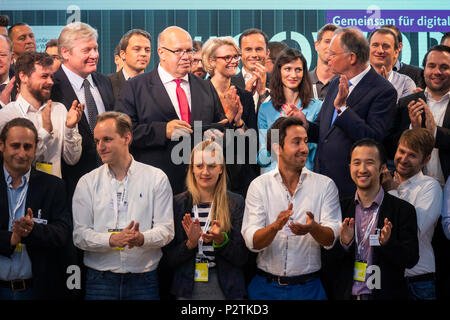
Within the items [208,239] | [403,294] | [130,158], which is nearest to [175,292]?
[208,239]

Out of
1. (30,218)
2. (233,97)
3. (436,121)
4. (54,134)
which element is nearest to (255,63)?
(233,97)

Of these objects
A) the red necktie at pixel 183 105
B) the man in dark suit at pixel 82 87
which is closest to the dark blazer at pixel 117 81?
the man in dark suit at pixel 82 87

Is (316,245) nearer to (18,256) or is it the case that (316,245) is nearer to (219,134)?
(219,134)

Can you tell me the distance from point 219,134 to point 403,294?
1.54 metres

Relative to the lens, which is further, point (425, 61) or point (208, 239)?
point (425, 61)

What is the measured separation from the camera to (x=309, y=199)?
4.29 metres

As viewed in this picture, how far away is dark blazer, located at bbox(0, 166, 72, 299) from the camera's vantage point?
164 inches

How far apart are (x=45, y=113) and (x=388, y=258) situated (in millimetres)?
2358

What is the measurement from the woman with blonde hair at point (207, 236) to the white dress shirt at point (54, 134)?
788 millimetres

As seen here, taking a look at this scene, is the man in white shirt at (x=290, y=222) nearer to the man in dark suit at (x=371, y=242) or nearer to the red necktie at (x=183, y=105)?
the man in dark suit at (x=371, y=242)

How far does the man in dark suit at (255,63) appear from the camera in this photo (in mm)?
5469
